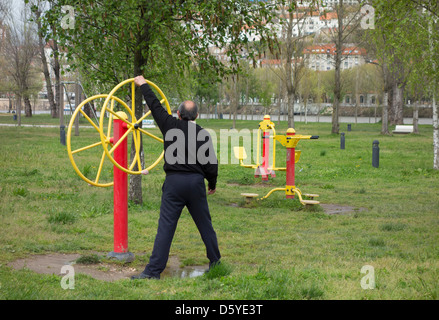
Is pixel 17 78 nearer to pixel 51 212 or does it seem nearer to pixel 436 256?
pixel 51 212

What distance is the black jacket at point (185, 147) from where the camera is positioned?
18.2ft

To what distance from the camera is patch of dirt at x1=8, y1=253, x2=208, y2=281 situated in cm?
582

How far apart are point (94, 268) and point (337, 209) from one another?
6.08 metres

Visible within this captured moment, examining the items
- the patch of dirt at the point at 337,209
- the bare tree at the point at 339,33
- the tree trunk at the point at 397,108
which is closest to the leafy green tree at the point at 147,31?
the patch of dirt at the point at 337,209

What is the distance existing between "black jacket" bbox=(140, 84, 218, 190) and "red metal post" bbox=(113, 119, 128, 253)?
91 cm

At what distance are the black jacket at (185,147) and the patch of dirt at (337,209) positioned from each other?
5.39 m

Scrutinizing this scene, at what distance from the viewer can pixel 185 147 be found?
5555 millimetres

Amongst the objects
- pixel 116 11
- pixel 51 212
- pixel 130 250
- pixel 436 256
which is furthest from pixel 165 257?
pixel 116 11

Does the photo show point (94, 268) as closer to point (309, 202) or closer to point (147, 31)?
point (147, 31)

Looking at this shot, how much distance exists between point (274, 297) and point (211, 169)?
64.1 inches

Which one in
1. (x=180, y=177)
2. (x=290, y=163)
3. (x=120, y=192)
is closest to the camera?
(x=180, y=177)

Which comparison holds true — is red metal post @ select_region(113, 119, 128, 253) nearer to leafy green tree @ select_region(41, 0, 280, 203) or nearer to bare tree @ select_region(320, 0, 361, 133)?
leafy green tree @ select_region(41, 0, 280, 203)

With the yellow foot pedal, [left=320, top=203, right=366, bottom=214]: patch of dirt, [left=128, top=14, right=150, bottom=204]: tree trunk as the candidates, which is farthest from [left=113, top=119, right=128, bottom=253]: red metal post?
[left=320, top=203, right=366, bottom=214]: patch of dirt

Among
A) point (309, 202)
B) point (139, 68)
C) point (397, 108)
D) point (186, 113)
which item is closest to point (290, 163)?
point (309, 202)
